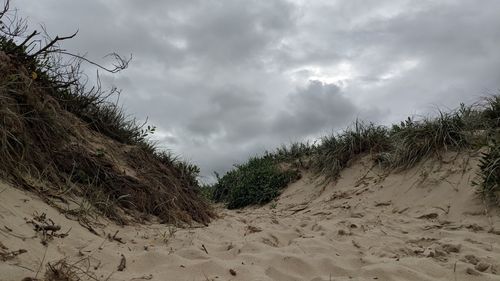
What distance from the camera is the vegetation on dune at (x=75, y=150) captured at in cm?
443

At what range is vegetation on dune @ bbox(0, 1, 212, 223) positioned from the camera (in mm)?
4430

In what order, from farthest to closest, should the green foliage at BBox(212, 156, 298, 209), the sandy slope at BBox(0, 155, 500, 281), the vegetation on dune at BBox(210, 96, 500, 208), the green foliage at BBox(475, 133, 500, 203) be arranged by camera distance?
the green foliage at BBox(212, 156, 298, 209) < the vegetation on dune at BBox(210, 96, 500, 208) < the green foliage at BBox(475, 133, 500, 203) < the sandy slope at BBox(0, 155, 500, 281)

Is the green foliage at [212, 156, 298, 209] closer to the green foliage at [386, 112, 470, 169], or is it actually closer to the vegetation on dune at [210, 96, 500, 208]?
the vegetation on dune at [210, 96, 500, 208]

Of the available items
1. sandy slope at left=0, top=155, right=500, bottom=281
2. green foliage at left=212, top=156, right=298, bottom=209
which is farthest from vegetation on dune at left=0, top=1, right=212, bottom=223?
green foliage at left=212, top=156, right=298, bottom=209

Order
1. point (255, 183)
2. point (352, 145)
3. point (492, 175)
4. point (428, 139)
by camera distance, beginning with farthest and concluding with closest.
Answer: point (255, 183)
point (352, 145)
point (428, 139)
point (492, 175)

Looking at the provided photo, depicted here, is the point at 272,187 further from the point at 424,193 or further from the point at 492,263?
the point at 492,263

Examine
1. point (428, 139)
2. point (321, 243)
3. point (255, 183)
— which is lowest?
point (321, 243)

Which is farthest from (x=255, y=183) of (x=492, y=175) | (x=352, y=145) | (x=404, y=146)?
(x=492, y=175)

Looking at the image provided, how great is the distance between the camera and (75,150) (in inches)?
210

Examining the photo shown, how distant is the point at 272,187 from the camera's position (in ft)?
31.4

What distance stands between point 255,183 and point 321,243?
18.0 feet

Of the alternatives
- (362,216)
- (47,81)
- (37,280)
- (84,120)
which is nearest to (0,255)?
(37,280)

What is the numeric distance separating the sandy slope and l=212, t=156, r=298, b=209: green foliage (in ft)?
9.33

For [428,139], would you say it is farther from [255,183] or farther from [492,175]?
[255,183]
